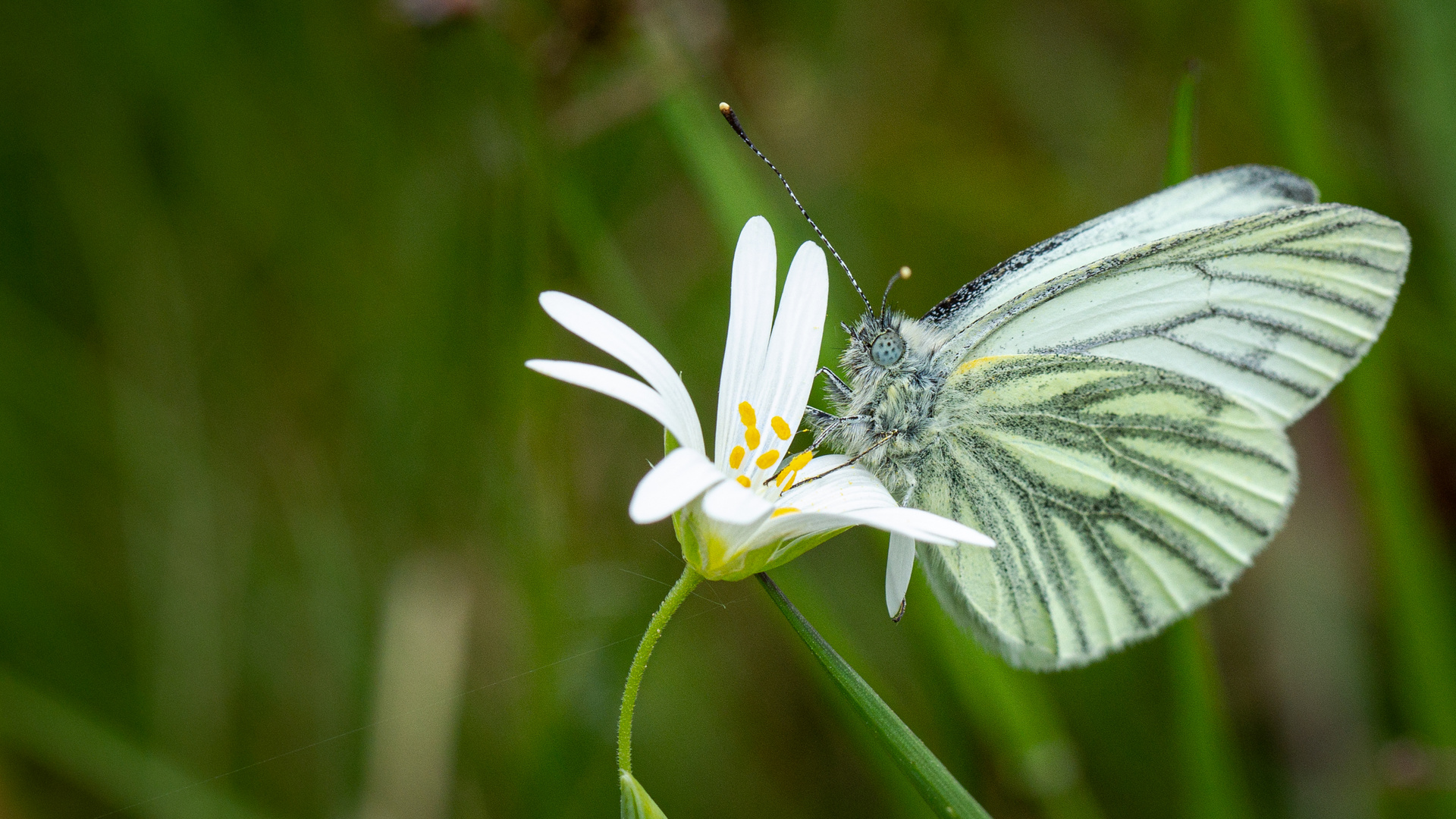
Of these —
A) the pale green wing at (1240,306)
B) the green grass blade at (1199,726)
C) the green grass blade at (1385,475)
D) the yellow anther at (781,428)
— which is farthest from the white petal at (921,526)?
the green grass blade at (1385,475)

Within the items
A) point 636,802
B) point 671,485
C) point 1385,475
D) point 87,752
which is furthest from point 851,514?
point 87,752

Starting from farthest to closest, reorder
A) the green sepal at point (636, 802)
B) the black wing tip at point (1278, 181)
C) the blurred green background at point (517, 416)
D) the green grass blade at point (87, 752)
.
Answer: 1. the blurred green background at point (517, 416)
2. the green grass blade at point (87, 752)
3. the black wing tip at point (1278, 181)
4. the green sepal at point (636, 802)

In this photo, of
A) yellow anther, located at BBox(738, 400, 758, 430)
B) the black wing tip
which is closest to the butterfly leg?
yellow anther, located at BBox(738, 400, 758, 430)

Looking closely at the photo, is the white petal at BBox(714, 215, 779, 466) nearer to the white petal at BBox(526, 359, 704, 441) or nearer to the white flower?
the white flower

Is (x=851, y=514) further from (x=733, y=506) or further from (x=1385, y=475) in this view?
(x=1385, y=475)

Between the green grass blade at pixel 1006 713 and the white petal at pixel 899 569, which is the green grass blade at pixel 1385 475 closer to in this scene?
the green grass blade at pixel 1006 713

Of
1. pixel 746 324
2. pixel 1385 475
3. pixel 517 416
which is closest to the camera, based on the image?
pixel 746 324
